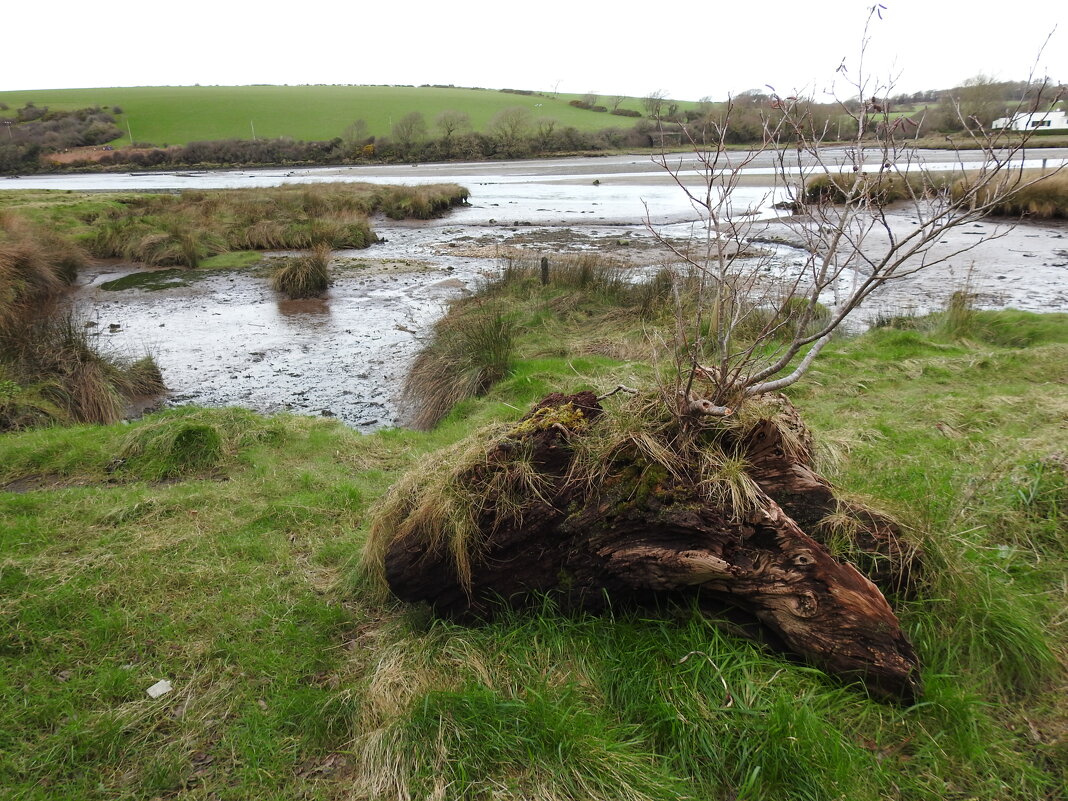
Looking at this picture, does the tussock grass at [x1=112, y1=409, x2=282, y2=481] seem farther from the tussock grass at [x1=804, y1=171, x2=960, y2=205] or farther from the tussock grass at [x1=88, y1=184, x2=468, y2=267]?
the tussock grass at [x1=88, y1=184, x2=468, y2=267]

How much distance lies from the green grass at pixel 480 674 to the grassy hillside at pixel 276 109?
8880 cm

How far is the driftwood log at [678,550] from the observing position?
3.01m

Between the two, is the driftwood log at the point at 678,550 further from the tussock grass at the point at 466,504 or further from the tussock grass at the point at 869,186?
the tussock grass at the point at 869,186

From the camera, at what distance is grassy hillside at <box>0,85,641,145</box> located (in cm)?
8800

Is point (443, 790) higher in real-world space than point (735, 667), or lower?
lower

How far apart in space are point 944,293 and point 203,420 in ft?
50.5

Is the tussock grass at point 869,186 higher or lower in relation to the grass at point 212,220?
higher

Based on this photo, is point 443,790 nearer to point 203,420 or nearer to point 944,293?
point 203,420

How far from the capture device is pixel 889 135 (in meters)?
3.20

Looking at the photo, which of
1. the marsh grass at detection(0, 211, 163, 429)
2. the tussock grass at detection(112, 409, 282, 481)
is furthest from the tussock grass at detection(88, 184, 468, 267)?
the tussock grass at detection(112, 409, 282, 481)

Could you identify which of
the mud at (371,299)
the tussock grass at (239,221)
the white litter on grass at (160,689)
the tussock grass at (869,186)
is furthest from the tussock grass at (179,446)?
the tussock grass at (239,221)

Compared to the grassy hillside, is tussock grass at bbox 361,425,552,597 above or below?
below

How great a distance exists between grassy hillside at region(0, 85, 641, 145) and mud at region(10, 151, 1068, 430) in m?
68.9

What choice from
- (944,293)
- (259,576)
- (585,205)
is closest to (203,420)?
(259,576)
